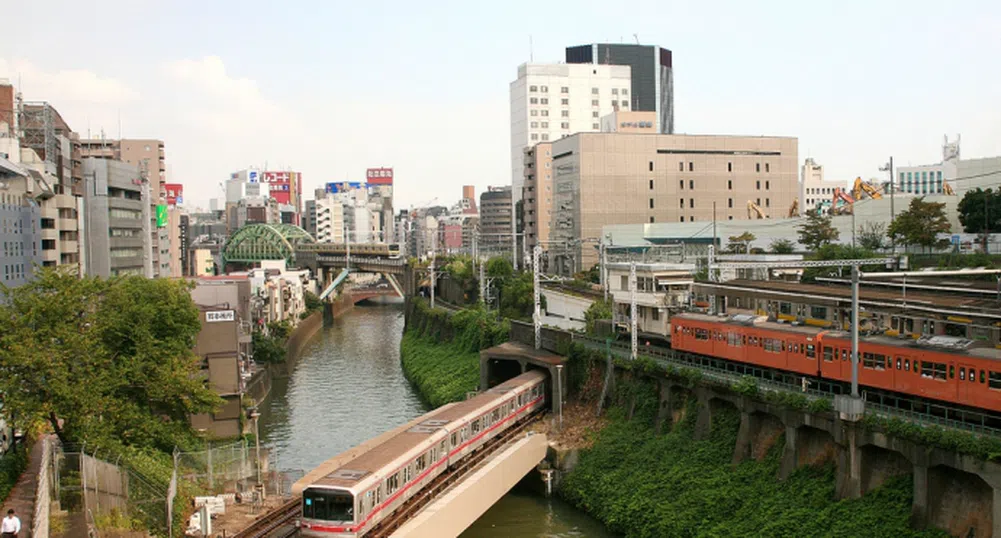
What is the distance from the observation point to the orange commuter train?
22516 millimetres

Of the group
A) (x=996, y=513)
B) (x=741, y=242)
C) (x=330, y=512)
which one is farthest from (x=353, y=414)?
(x=996, y=513)

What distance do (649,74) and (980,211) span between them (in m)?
142

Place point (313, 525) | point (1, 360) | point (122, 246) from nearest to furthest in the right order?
point (313, 525) < point (1, 360) < point (122, 246)

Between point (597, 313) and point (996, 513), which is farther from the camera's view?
point (597, 313)

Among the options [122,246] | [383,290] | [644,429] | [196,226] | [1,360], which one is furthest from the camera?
[196,226]

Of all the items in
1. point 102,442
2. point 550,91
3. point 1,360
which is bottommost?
point 102,442

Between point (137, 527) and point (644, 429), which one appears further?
point (644, 429)

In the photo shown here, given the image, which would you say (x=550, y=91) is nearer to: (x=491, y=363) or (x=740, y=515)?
(x=491, y=363)

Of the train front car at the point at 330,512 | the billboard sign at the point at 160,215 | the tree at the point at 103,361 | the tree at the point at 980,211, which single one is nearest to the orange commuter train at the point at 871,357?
the train front car at the point at 330,512

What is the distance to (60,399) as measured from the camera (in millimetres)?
25281

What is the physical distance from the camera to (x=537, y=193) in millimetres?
101188

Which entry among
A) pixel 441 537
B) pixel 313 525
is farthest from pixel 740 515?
pixel 313 525

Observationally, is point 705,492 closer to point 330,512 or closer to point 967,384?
point 967,384

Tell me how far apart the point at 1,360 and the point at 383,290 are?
10885cm
